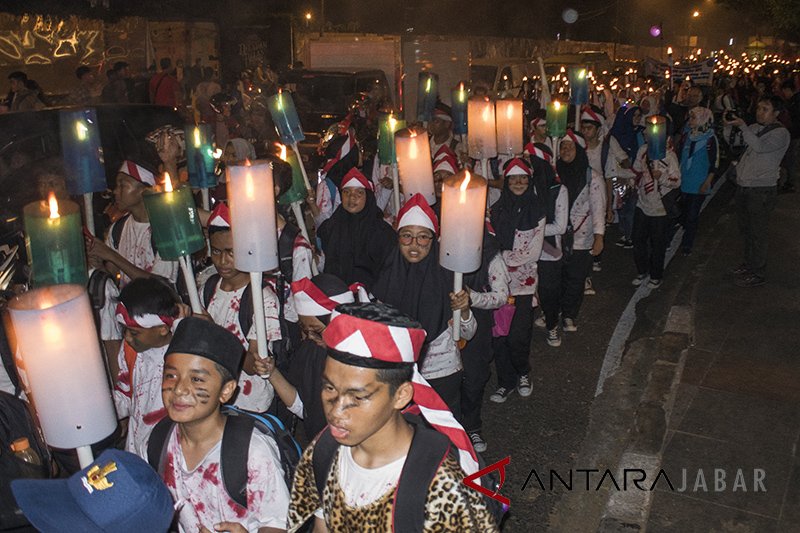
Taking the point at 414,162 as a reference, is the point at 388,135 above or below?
above

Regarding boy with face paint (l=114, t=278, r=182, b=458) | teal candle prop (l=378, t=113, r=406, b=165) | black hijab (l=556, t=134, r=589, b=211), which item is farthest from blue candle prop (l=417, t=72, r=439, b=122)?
boy with face paint (l=114, t=278, r=182, b=458)

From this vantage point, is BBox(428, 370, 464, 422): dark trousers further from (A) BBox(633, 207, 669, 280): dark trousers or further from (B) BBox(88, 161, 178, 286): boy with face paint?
(A) BBox(633, 207, 669, 280): dark trousers

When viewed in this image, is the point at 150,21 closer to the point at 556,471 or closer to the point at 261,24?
the point at 261,24

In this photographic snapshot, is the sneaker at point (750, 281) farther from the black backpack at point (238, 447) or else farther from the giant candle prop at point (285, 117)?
the black backpack at point (238, 447)

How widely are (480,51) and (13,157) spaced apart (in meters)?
26.4

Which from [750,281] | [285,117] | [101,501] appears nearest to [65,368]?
[101,501]

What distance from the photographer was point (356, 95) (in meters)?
14.9

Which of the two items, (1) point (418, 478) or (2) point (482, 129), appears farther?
(2) point (482, 129)

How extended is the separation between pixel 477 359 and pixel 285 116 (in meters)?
2.58

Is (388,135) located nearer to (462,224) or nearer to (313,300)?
(462,224)

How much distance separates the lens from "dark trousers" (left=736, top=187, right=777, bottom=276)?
8.89m

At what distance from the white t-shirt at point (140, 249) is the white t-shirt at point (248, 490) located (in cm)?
248

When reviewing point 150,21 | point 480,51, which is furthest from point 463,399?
point 480,51

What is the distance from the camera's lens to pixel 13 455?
289 centimetres
